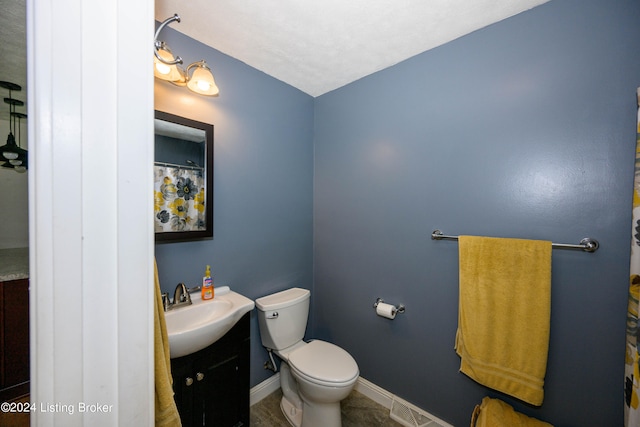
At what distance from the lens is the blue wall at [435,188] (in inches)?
43.8

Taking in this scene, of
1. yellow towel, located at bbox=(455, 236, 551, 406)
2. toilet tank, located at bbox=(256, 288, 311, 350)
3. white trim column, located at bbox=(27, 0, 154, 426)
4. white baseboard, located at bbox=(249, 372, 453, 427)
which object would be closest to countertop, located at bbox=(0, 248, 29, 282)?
white trim column, located at bbox=(27, 0, 154, 426)

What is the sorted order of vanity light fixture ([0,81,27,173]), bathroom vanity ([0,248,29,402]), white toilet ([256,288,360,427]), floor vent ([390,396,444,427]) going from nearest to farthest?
1. bathroom vanity ([0,248,29,402])
2. vanity light fixture ([0,81,27,173])
3. white toilet ([256,288,360,427])
4. floor vent ([390,396,444,427])

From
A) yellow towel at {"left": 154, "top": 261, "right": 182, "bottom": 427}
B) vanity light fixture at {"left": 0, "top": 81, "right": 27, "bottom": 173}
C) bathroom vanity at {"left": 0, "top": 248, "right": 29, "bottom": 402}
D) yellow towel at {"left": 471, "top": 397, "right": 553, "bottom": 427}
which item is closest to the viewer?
yellow towel at {"left": 154, "top": 261, "right": 182, "bottom": 427}

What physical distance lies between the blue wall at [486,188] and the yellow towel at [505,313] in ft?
0.35

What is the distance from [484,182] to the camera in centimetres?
140

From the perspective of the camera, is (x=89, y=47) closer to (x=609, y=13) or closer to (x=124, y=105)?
(x=124, y=105)

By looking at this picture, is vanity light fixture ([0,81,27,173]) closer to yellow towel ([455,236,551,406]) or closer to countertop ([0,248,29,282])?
countertop ([0,248,29,282])

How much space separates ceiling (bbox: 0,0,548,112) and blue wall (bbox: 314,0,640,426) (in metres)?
0.13

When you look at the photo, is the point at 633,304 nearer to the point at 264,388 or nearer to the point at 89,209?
the point at 89,209

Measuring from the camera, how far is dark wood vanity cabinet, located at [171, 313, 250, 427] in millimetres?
1208

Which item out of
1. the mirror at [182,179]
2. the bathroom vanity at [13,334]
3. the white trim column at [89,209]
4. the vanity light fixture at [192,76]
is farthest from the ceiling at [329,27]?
the bathroom vanity at [13,334]

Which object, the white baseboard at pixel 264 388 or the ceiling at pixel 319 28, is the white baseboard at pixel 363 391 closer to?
the white baseboard at pixel 264 388

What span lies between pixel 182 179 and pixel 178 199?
12 centimetres

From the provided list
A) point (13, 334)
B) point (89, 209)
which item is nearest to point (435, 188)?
point (89, 209)
